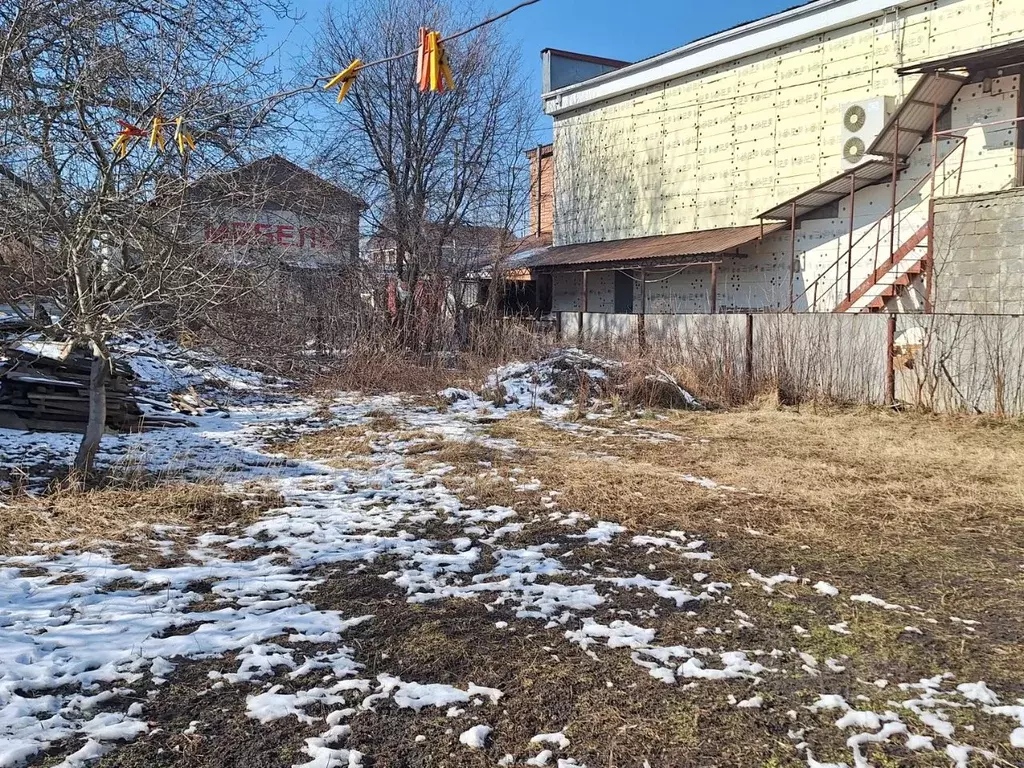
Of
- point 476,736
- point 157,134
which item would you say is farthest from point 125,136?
point 476,736

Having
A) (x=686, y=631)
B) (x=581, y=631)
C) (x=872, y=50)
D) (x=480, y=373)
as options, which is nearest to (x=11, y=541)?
(x=581, y=631)

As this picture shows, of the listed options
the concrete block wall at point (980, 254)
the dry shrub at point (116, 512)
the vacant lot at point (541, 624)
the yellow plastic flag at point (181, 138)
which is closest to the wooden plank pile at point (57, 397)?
the dry shrub at point (116, 512)

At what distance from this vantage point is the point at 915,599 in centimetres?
419

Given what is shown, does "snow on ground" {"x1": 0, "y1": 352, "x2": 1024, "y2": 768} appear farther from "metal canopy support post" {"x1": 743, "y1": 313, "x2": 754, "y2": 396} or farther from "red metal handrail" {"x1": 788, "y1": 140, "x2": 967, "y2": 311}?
"red metal handrail" {"x1": 788, "y1": 140, "x2": 967, "y2": 311}

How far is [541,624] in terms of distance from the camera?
388cm

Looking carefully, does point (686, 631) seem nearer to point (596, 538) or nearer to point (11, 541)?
point (596, 538)

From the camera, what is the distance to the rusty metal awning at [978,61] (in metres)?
12.0

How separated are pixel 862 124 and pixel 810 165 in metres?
1.94

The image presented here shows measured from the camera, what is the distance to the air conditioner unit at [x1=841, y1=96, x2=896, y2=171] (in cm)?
1452

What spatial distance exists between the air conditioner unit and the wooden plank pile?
13642 mm

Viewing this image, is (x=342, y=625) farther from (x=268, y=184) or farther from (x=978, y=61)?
(x=978, y=61)

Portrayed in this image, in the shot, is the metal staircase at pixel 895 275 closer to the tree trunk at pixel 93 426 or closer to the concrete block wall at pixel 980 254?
the concrete block wall at pixel 980 254

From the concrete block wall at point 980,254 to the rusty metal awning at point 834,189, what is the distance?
309 cm

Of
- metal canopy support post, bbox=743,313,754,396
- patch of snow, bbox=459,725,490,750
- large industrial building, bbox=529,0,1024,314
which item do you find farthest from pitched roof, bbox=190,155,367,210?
large industrial building, bbox=529,0,1024,314
